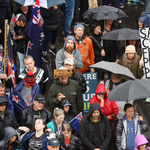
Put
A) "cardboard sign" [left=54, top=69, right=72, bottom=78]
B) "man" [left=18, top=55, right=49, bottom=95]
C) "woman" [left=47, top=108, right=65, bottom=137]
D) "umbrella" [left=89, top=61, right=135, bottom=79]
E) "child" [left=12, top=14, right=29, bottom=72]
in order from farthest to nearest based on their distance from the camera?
"child" [left=12, top=14, right=29, bottom=72] < "man" [left=18, top=55, right=49, bottom=95] < "umbrella" [left=89, top=61, right=135, bottom=79] < "cardboard sign" [left=54, top=69, right=72, bottom=78] < "woman" [left=47, top=108, right=65, bottom=137]

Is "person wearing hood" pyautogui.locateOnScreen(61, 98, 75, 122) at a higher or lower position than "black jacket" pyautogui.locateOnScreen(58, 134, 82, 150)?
higher

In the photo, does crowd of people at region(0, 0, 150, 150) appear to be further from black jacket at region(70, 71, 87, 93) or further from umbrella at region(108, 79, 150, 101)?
umbrella at region(108, 79, 150, 101)

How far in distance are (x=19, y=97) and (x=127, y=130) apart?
237 cm

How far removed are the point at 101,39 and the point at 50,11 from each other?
1.78m

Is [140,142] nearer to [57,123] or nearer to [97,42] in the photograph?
[57,123]

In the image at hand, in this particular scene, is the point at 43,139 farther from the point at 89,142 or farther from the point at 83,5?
the point at 83,5

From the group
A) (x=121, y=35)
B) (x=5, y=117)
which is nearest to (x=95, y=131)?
(x=5, y=117)

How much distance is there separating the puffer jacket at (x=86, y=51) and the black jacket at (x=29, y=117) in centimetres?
257

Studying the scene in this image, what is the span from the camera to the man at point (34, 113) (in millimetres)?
8836

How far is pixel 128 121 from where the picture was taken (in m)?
8.82

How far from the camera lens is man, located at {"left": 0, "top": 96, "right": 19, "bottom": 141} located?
8742mm

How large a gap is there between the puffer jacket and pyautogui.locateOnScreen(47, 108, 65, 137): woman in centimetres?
283

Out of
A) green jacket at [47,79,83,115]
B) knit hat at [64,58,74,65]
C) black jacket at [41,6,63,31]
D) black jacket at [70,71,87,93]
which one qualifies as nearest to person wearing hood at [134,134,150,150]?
green jacket at [47,79,83,115]

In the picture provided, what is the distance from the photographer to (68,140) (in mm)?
8367
